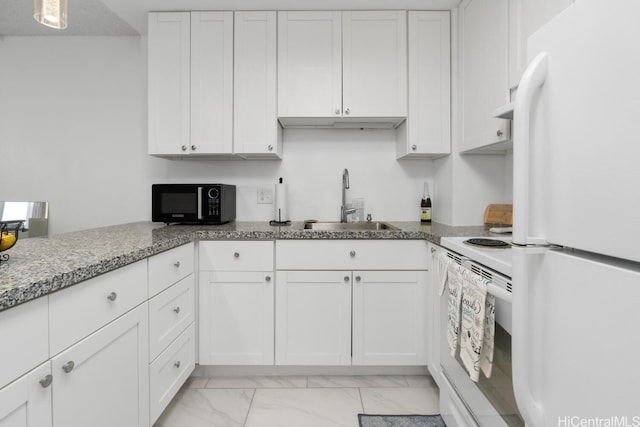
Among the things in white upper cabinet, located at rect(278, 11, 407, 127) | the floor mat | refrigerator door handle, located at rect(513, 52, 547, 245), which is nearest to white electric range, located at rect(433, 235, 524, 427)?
the floor mat

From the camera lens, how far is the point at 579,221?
0.55m

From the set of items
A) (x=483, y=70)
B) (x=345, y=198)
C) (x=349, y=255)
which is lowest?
(x=349, y=255)

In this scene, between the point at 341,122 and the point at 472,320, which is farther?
the point at 341,122

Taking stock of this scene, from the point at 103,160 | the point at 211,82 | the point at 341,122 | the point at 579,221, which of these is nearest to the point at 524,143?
the point at 579,221

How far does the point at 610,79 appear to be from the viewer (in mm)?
493

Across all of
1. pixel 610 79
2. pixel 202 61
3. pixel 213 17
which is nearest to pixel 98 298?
pixel 610 79

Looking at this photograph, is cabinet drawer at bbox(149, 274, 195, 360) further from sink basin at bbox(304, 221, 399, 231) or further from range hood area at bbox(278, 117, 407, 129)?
range hood area at bbox(278, 117, 407, 129)

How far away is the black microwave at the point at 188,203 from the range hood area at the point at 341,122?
0.68 m

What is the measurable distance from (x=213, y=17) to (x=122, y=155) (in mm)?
1242

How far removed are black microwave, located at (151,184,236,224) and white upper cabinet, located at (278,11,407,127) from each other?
0.75 m

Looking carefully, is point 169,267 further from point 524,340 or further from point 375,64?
point 375,64

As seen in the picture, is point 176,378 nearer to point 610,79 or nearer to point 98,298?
point 98,298

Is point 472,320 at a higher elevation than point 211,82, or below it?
below

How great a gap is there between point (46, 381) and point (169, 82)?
1.94m
